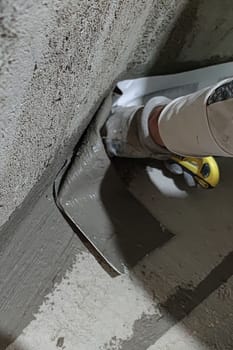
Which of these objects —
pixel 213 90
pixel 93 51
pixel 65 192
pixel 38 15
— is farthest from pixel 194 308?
pixel 38 15

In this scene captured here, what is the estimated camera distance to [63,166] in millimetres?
1140

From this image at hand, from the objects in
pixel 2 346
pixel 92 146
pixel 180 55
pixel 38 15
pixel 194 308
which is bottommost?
pixel 2 346

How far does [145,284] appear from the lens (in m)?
1.17

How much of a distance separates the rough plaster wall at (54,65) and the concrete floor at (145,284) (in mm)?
201

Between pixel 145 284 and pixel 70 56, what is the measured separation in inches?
24.8

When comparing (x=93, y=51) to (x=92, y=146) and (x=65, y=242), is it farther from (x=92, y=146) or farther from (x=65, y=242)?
(x=65, y=242)

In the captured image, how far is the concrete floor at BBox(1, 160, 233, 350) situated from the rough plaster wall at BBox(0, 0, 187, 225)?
0.66ft

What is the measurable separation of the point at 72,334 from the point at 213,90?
22.6 inches

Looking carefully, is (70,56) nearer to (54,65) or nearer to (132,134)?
(54,65)

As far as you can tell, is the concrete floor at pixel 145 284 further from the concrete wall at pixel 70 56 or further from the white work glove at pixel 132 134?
the concrete wall at pixel 70 56

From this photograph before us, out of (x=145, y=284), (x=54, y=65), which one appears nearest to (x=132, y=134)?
(x=145, y=284)

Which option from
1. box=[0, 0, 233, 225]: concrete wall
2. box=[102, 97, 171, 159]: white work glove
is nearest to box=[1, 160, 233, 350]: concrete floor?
box=[102, 97, 171, 159]: white work glove

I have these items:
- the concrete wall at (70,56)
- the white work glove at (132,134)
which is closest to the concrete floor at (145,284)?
the white work glove at (132,134)

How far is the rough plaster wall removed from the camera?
502mm
